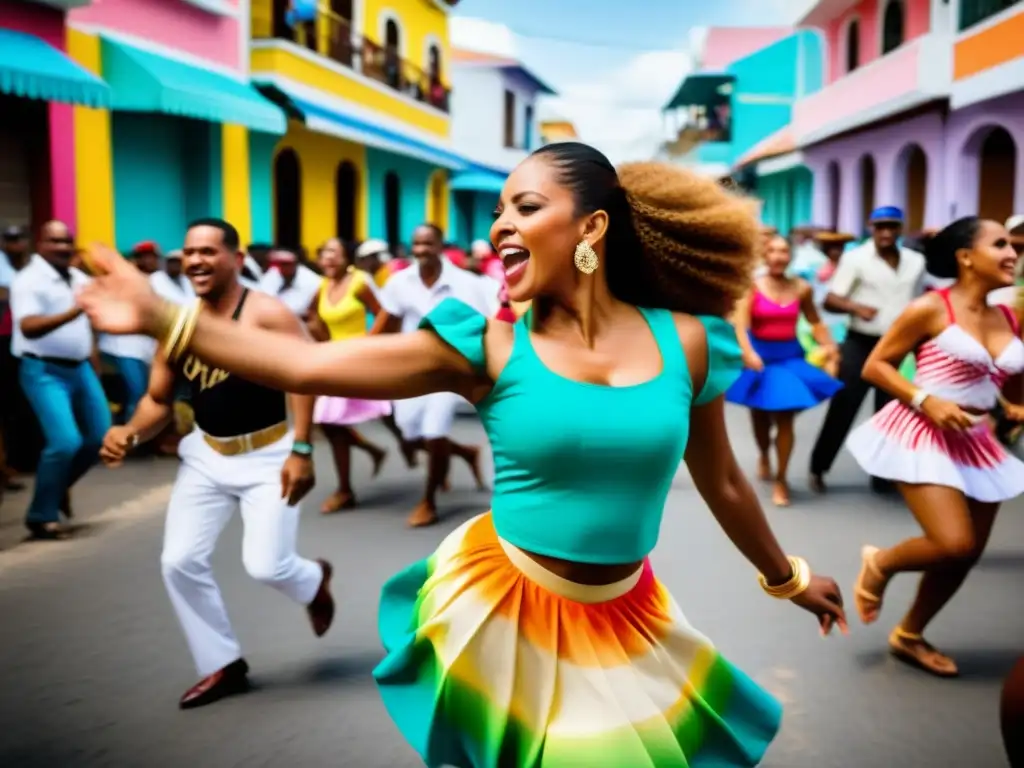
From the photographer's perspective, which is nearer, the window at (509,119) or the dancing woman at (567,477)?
the dancing woman at (567,477)

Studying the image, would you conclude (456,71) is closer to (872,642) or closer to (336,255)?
(336,255)

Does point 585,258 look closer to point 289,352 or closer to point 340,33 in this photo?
point 289,352

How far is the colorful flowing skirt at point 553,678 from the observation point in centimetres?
236

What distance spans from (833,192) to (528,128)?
20.7 meters

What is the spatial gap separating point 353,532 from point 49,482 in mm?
1840

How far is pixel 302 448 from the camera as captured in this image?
449 cm

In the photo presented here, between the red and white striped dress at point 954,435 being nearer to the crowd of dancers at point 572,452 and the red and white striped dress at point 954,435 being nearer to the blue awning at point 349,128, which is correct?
the crowd of dancers at point 572,452

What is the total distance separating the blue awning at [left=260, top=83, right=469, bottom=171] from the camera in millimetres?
17391

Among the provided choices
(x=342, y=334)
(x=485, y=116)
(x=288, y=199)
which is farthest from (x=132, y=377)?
(x=485, y=116)

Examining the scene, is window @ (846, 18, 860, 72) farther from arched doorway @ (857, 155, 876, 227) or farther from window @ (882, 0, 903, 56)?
window @ (882, 0, 903, 56)

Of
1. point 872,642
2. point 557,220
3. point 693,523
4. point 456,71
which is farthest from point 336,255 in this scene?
point 456,71

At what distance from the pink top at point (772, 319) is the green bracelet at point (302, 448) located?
4732mm

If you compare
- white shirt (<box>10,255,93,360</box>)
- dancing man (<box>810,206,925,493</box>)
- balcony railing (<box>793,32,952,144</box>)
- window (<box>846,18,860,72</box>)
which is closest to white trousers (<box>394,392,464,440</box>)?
white shirt (<box>10,255,93,360</box>)

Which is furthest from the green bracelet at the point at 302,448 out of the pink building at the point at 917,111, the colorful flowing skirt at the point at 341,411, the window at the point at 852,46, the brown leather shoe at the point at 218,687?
the window at the point at 852,46
